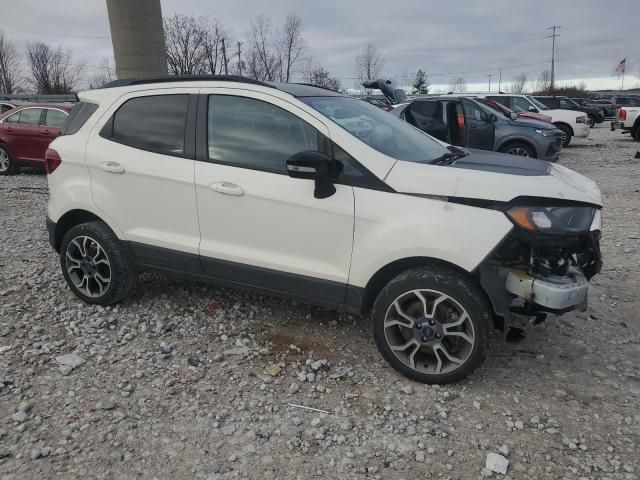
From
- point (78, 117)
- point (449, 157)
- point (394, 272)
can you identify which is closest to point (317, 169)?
point (394, 272)

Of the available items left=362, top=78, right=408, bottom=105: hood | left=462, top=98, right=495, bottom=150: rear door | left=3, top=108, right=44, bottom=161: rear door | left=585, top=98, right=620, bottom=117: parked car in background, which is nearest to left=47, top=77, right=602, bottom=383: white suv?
left=362, top=78, right=408, bottom=105: hood

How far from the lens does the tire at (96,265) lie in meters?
4.00

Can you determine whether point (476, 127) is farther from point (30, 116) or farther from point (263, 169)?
point (30, 116)

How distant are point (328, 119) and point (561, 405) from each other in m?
2.24

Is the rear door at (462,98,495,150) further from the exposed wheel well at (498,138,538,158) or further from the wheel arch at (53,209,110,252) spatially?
the wheel arch at (53,209,110,252)

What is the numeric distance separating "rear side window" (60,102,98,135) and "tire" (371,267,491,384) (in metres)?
2.78

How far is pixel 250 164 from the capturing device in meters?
3.40

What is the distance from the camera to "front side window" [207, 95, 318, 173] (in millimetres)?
3299

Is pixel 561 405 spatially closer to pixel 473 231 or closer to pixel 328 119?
pixel 473 231

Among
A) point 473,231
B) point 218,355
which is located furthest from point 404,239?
point 218,355

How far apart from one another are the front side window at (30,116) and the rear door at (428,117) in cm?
797

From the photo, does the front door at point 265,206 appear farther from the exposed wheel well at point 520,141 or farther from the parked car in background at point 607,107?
the parked car in background at point 607,107

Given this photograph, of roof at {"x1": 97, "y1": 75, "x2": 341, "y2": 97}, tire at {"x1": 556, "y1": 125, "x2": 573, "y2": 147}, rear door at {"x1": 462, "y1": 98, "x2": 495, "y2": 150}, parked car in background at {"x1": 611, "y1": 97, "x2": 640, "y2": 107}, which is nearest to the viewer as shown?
roof at {"x1": 97, "y1": 75, "x2": 341, "y2": 97}

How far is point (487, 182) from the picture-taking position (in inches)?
113
